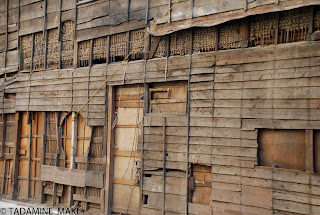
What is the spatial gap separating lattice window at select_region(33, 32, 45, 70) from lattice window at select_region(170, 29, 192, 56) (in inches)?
175

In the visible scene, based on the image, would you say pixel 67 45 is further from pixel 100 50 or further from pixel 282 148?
pixel 282 148

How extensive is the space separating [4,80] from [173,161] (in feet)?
21.7

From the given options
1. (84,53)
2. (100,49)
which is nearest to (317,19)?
(100,49)

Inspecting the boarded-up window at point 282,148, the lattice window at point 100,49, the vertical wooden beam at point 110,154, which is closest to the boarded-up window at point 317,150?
the boarded-up window at point 282,148

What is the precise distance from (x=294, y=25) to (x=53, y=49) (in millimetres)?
6646

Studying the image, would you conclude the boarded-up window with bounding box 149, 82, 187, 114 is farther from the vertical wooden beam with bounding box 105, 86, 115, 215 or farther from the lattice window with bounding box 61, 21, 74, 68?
the lattice window with bounding box 61, 21, 74, 68

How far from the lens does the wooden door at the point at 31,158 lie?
8969 mm

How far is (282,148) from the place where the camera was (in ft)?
18.2

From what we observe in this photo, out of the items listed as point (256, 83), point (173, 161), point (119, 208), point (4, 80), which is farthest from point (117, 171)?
point (4, 80)

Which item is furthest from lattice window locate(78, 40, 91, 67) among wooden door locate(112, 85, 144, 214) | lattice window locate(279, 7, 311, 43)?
lattice window locate(279, 7, 311, 43)

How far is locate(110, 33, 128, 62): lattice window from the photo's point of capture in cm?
757

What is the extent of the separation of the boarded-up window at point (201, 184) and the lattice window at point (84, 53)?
165 inches

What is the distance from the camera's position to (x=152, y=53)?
711 centimetres

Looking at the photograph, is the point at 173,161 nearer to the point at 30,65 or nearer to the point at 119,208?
the point at 119,208
